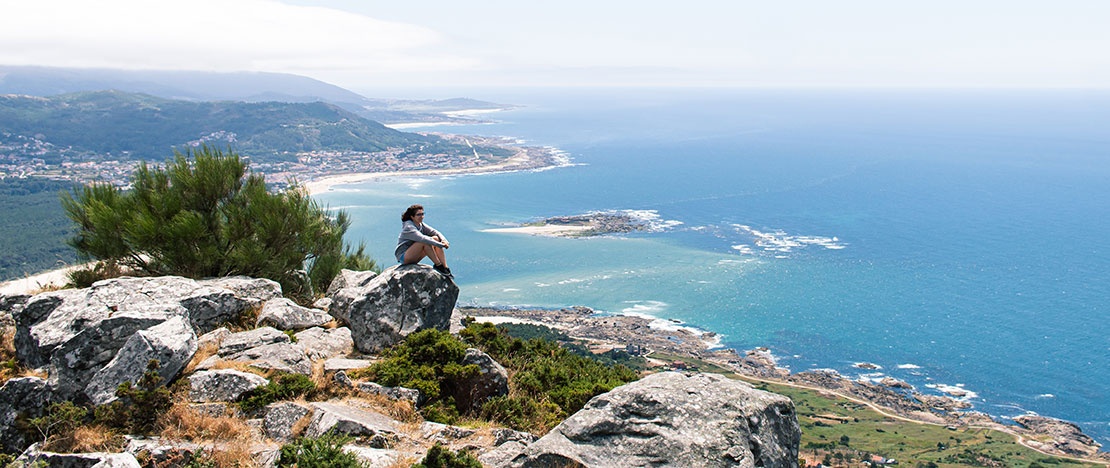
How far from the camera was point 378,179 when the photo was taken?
14500 cm

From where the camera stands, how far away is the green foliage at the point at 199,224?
565 inches

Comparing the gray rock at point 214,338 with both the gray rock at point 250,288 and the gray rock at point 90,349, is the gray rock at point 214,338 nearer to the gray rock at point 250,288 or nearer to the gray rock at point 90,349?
the gray rock at point 90,349

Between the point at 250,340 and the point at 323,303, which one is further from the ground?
the point at 250,340

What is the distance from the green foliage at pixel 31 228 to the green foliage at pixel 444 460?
56680 mm

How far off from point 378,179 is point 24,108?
340 feet

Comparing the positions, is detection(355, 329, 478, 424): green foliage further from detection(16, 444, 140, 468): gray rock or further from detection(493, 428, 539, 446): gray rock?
detection(16, 444, 140, 468): gray rock

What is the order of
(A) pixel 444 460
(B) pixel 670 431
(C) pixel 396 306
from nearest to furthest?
(A) pixel 444 460 < (B) pixel 670 431 < (C) pixel 396 306

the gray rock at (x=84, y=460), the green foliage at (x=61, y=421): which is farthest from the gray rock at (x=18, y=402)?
the gray rock at (x=84, y=460)

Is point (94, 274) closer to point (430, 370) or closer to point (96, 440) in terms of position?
point (96, 440)

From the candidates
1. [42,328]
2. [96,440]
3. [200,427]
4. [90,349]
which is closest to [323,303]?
[42,328]

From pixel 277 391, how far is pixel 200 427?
900 millimetres

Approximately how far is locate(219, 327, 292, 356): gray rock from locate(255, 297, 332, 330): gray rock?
0.76 m

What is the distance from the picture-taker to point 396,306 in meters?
11.3

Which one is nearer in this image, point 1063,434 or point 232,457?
point 232,457
